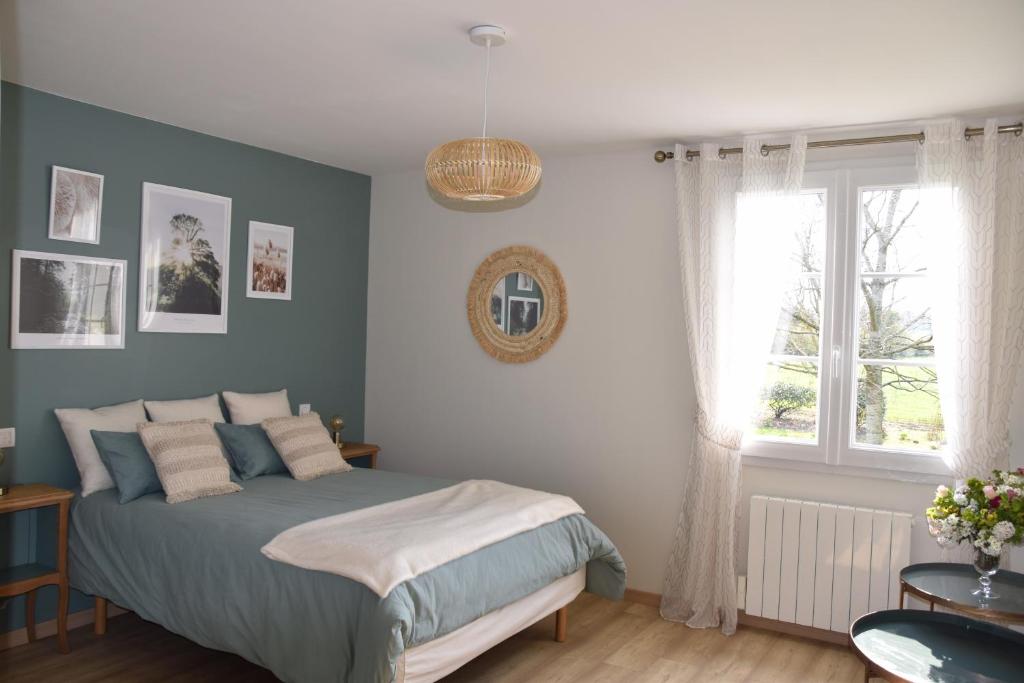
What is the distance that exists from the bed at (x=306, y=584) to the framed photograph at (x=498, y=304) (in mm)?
1399

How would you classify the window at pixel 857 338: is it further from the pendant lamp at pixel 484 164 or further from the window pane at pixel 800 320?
the pendant lamp at pixel 484 164

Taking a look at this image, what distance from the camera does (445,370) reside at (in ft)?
17.7

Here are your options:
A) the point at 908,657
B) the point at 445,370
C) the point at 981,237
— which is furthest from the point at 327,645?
the point at 981,237

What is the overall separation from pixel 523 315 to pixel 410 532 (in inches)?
84.1

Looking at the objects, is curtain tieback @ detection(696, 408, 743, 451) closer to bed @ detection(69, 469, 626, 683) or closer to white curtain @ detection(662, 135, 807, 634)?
white curtain @ detection(662, 135, 807, 634)

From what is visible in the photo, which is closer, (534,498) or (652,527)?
(534,498)

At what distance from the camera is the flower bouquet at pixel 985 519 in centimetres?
296

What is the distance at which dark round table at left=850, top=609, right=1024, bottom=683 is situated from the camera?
8.29ft

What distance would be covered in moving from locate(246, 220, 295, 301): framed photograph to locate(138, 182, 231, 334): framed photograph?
0.19 metres

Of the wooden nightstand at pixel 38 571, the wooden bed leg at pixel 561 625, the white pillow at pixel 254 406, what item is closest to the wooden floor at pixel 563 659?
the wooden bed leg at pixel 561 625

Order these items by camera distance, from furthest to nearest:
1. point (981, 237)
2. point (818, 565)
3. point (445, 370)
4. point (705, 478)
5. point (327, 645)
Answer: point (445, 370) → point (705, 478) → point (818, 565) → point (981, 237) → point (327, 645)

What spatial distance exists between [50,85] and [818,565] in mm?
4312

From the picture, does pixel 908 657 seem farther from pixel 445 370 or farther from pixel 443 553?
pixel 445 370

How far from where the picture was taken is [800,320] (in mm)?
4207
